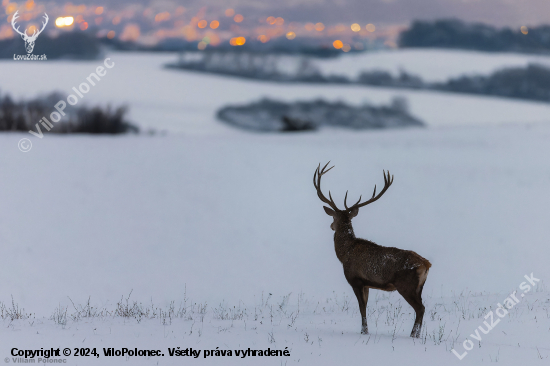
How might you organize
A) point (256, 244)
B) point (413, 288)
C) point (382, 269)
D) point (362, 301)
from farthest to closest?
point (256, 244) → point (362, 301) → point (382, 269) → point (413, 288)

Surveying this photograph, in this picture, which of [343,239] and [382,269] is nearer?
[382,269]

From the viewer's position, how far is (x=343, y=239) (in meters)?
6.86

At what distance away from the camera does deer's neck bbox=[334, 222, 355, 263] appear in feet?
22.0

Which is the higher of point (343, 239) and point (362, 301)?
point (343, 239)

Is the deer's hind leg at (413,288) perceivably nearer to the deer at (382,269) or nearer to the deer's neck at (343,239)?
the deer at (382,269)

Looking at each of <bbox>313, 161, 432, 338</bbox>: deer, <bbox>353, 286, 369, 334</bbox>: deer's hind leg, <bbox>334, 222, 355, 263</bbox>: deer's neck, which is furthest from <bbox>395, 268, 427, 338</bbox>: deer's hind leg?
<bbox>334, 222, 355, 263</bbox>: deer's neck

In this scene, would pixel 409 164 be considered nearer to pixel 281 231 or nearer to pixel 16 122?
pixel 281 231

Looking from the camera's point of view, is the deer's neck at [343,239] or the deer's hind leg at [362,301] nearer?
the deer's hind leg at [362,301]

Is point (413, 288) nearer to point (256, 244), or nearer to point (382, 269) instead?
point (382, 269)

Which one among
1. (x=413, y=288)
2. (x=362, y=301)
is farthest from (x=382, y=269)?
(x=362, y=301)

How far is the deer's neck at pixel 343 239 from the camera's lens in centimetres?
671

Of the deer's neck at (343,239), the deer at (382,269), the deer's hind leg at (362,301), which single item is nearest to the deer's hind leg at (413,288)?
the deer at (382,269)

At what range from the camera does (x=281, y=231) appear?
2153 centimetres

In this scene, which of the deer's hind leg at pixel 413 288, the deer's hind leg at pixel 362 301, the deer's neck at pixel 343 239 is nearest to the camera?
the deer's hind leg at pixel 413 288
